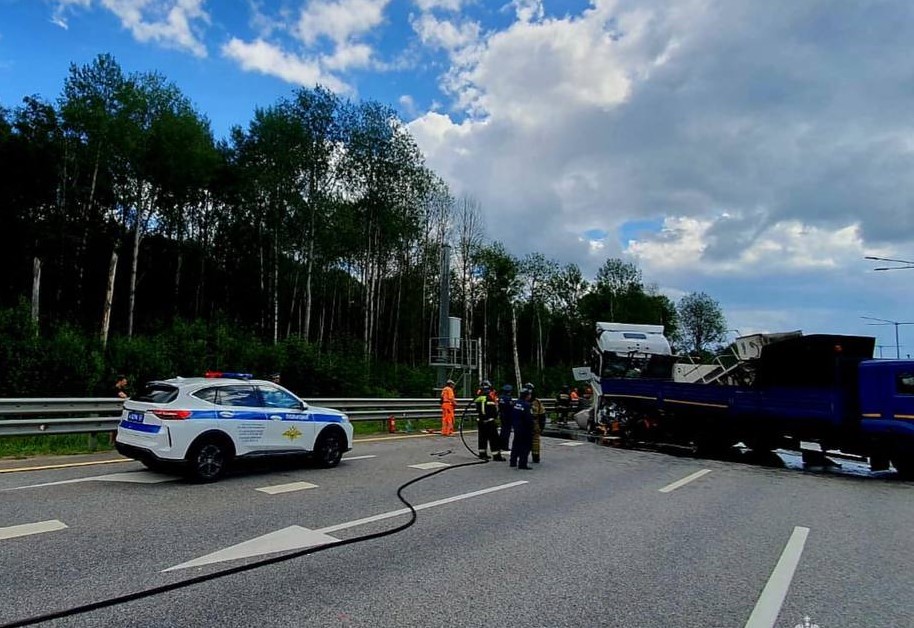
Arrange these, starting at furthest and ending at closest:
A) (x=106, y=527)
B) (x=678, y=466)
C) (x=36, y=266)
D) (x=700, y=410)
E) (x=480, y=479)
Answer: (x=36, y=266) < (x=700, y=410) < (x=678, y=466) < (x=480, y=479) < (x=106, y=527)

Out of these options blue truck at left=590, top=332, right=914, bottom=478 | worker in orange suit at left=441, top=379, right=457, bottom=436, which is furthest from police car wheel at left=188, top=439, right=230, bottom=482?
blue truck at left=590, top=332, right=914, bottom=478

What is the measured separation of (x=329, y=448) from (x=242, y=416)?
1.95 metres

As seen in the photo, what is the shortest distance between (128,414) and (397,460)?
16.5 ft

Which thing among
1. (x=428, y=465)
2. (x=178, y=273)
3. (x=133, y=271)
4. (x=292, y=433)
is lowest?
(x=428, y=465)

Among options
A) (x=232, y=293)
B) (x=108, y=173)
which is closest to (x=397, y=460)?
(x=108, y=173)

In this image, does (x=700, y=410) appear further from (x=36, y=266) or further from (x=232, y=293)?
(x=232, y=293)

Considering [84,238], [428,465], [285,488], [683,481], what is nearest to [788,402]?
[683,481]

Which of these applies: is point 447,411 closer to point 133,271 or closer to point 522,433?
point 522,433

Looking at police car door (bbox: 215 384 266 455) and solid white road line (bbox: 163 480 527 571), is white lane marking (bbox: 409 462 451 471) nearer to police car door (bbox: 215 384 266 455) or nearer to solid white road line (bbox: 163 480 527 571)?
police car door (bbox: 215 384 266 455)

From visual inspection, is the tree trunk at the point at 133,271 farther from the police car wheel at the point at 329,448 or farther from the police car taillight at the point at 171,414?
the police car taillight at the point at 171,414

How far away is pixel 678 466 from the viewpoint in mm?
13188

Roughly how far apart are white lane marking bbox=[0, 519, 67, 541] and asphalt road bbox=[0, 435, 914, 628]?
36 mm

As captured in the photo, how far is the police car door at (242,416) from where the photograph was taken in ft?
30.0

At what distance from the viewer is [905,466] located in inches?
479
